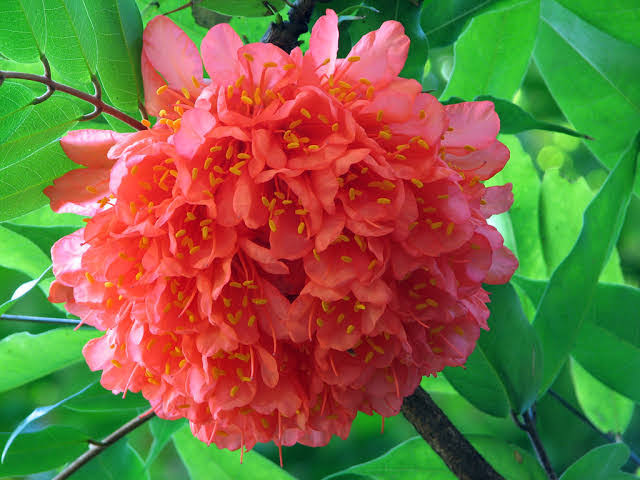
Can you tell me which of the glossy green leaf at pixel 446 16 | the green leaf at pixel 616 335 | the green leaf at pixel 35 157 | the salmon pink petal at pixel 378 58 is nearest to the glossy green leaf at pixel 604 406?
the green leaf at pixel 616 335

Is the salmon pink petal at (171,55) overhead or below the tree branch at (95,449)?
overhead

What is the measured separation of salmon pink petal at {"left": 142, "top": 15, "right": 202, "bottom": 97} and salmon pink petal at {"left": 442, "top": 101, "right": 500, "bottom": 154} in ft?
0.62

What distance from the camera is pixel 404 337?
47 cm

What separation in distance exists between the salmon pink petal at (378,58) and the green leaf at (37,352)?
1.49 ft

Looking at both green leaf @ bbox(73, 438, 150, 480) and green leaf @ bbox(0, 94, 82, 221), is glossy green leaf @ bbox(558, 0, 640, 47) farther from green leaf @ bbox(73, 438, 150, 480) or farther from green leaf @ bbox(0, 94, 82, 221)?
green leaf @ bbox(73, 438, 150, 480)

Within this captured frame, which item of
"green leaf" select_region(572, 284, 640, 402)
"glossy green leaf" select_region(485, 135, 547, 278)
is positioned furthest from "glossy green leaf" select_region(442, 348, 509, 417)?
"glossy green leaf" select_region(485, 135, 547, 278)

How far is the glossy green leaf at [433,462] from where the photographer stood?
0.75 metres

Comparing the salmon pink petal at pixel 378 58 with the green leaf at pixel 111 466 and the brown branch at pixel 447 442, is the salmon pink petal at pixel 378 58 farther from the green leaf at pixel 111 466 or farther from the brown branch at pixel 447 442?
the green leaf at pixel 111 466

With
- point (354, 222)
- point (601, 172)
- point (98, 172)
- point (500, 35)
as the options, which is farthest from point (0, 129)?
point (601, 172)

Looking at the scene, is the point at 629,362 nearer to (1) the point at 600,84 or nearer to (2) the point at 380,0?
(1) the point at 600,84

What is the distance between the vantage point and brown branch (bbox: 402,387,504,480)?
0.64 m

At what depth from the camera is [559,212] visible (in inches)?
35.6

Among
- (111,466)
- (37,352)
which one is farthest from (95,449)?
(37,352)

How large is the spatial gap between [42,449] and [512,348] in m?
0.49
